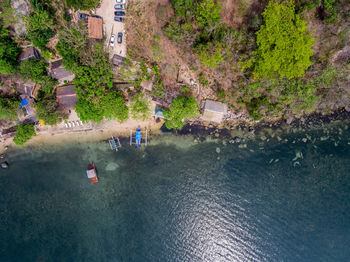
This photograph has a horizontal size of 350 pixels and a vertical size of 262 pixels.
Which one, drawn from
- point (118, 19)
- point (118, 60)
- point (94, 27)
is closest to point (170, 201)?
point (118, 60)

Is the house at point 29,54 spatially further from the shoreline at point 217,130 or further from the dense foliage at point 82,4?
the shoreline at point 217,130

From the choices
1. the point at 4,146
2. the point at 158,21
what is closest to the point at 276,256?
the point at 158,21

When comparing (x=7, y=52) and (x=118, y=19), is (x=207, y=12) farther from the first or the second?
(x=7, y=52)

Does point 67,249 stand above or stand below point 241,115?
below

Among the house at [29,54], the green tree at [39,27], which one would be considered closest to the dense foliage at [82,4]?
the green tree at [39,27]

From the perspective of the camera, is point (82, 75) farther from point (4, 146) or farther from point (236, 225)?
point (236, 225)
